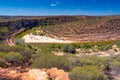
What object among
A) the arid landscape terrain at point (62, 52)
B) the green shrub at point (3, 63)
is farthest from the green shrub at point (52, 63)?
the green shrub at point (3, 63)

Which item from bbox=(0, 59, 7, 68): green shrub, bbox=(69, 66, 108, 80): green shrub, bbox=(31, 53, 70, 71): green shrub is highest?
bbox=(69, 66, 108, 80): green shrub

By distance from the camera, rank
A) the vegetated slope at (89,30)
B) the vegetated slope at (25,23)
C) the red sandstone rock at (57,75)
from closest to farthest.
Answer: the red sandstone rock at (57,75) → the vegetated slope at (89,30) → the vegetated slope at (25,23)

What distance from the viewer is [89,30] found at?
388ft

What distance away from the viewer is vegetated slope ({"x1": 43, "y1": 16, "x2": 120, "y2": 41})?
11001 centimetres

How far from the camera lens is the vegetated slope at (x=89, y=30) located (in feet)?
361

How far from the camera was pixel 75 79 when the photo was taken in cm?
2541

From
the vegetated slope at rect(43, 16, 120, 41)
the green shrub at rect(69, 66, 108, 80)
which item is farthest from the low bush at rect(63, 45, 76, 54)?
the green shrub at rect(69, 66, 108, 80)

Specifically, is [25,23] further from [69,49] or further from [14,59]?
[14,59]

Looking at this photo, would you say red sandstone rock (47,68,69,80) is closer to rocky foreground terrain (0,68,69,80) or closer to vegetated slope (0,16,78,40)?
rocky foreground terrain (0,68,69,80)

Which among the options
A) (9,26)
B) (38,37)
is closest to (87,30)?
(38,37)

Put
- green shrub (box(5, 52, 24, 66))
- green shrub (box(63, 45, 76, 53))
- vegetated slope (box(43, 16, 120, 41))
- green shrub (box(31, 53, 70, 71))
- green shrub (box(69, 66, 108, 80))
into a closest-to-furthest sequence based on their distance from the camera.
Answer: green shrub (box(69, 66, 108, 80))
green shrub (box(31, 53, 70, 71))
green shrub (box(5, 52, 24, 66))
green shrub (box(63, 45, 76, 53))
vegetated slope (box(43, 16, 120, 41))

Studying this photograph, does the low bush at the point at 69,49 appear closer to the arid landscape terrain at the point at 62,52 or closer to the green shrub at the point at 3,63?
the arid landscape terrain at the point at 62,52

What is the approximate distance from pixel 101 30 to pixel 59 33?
1778 cm

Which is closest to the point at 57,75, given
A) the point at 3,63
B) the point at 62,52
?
the point at 3,63
